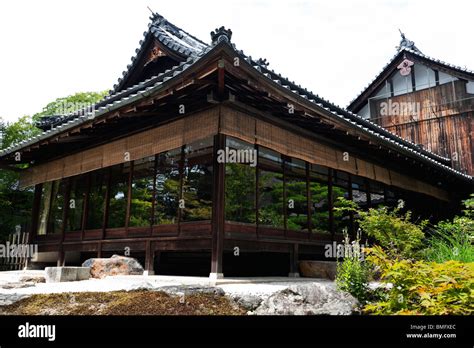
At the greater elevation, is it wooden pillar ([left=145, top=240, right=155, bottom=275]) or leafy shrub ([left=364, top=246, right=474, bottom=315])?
wooden pillar ([left=145, top=240, right=155, bottom=275])

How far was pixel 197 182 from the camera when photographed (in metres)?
10.5

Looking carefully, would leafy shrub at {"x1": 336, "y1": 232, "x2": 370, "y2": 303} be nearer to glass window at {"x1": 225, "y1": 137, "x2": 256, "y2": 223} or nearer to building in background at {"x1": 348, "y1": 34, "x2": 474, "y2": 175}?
glass window at {"x1": 225, "y1": 137, "x2": 256, "y2": 223}

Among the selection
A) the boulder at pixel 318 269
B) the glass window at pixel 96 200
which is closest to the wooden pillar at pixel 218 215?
the boulder at pixel 318 269

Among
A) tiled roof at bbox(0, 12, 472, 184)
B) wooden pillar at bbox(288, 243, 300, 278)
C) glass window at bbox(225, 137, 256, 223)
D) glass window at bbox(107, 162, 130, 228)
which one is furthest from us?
glass window at bbox(107, 162, 130, 228)

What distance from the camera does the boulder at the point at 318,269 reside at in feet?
31.8

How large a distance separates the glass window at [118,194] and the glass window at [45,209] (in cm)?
321

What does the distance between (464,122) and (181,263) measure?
58.1ft

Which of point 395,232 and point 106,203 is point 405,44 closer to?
point 395,232

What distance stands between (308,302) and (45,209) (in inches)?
481

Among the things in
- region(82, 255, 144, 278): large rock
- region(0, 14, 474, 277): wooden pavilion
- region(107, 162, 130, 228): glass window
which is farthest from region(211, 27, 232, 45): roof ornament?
region(107, 162, 130, 228): glass window

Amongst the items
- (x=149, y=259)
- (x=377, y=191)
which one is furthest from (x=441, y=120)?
(x=149, y=259)

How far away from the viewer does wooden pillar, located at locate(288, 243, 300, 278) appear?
10358 mm

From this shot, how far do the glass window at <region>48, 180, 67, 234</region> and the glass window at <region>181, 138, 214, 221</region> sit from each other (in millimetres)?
6216
